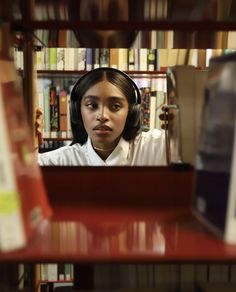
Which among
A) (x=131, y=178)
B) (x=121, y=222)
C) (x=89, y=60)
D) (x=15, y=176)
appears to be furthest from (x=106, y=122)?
(x=15, y=176)

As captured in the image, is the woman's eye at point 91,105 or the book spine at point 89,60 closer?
the woman's eye at point 91,105

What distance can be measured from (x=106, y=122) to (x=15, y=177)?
1377 mm

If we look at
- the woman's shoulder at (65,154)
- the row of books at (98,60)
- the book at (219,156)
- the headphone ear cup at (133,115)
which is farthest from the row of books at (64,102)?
the book at (219,156)

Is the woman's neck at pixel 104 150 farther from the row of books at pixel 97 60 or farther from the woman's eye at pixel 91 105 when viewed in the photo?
the row of books at pixel 97 60

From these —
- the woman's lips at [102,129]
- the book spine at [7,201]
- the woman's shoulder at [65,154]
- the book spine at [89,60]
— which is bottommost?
the woman's shoulder at [65,154]

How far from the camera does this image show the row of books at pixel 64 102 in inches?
107

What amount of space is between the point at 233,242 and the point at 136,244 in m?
0.13

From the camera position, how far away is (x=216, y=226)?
521 mm

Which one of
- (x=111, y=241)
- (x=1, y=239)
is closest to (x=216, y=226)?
(x=111, y=241)

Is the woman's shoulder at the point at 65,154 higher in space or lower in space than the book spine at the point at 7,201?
lower

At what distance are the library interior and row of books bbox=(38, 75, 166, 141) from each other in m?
1.53

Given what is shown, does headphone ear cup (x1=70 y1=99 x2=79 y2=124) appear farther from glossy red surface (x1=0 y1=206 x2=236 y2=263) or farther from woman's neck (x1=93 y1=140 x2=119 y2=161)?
glossy red surface (x1=0 y1=206 x2=236 y2=263)

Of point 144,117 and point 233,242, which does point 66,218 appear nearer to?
point 233,242

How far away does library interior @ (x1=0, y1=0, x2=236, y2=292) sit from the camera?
0.47 metres
